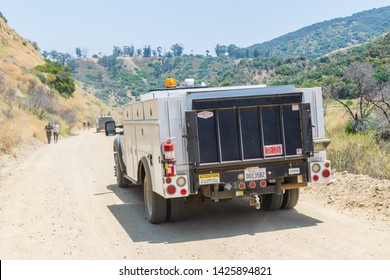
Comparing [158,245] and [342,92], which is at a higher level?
[342,92]

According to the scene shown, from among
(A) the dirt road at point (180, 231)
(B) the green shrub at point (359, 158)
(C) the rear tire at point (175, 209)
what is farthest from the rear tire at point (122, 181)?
(B) the green shrub at point (359, 158)

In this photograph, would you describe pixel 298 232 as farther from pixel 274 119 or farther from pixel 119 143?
pixel 119 143

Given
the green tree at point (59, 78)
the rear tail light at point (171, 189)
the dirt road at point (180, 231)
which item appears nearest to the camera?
the dirt road at point (180, 231)

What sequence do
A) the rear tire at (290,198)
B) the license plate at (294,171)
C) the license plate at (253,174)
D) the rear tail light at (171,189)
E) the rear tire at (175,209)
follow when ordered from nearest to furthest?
the rear tail light at (171,189), the license plate at (253,174), the license plate at (294,171), the rear tire at (175,209), the rear tire at (290,198)

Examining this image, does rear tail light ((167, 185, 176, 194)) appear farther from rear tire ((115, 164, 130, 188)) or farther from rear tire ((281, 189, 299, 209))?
rear tire ((115, 164, 130, 188))

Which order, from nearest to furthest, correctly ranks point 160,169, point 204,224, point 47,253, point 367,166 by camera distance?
point 47,253, point 160,169, point 204,224, point 367,166

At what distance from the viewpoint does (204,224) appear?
8867 mm

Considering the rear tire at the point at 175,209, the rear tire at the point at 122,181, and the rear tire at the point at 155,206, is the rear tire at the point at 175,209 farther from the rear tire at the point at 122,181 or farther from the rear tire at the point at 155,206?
the rear tire at the point at 122,181

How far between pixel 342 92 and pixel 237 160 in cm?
3016

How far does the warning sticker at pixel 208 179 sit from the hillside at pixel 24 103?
56.2 feet

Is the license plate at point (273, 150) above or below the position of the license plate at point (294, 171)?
above

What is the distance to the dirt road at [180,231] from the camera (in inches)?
277
